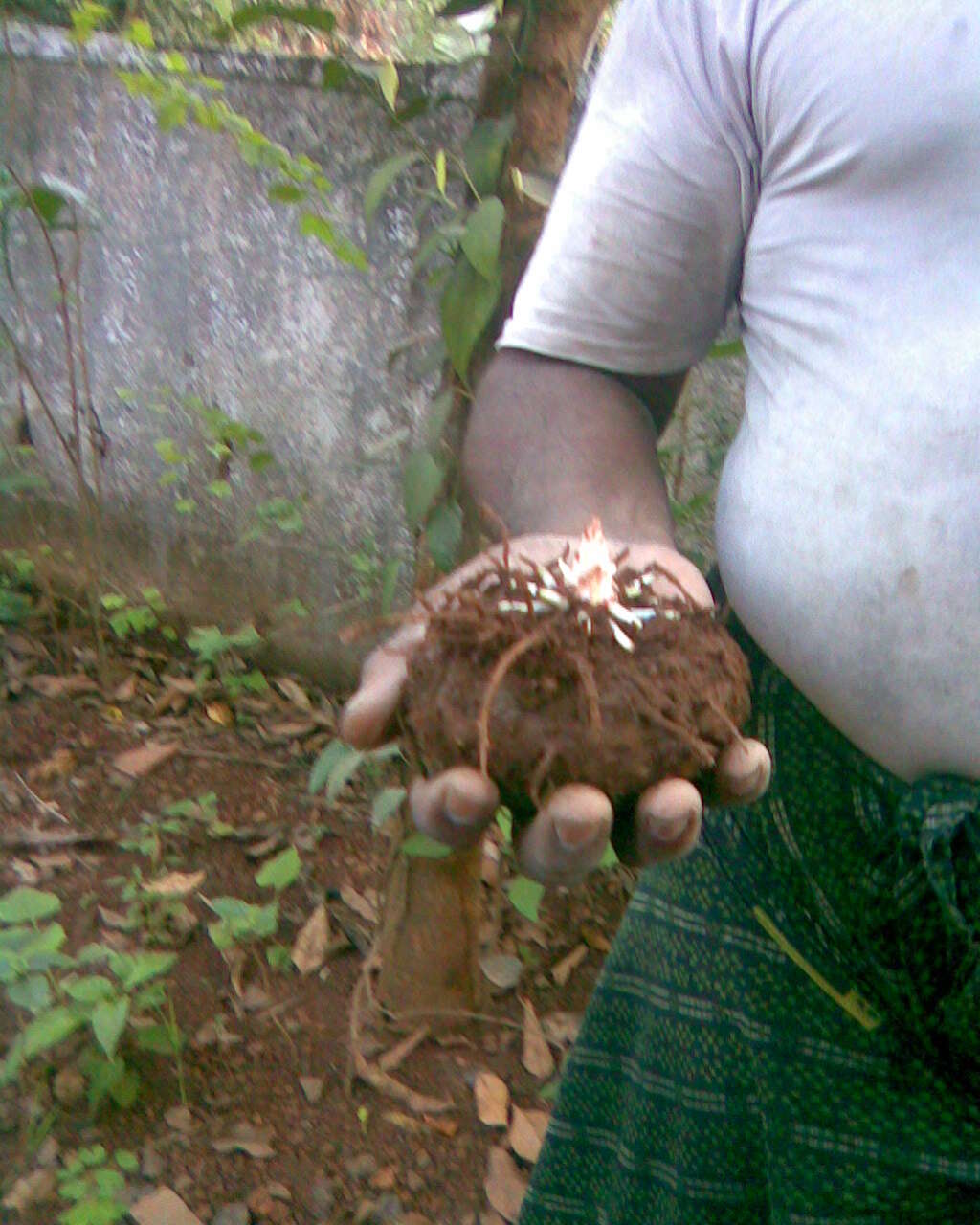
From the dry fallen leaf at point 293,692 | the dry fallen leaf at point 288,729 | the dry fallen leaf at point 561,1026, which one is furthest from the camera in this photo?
the dry fallen leaf at point 293,692

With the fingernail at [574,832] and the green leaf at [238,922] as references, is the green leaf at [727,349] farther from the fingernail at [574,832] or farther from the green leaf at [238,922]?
the green leaf at [238,922]

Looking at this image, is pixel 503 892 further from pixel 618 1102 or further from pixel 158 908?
pixel 618 1102

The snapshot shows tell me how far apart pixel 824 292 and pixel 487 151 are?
2.51 ft

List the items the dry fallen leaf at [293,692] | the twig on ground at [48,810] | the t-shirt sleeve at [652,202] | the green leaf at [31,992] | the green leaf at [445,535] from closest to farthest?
the t-shirt sleeve at [652,202]
the green leaf at [31,992]
the green leaf at [445,535]
the twig on ground at [48,810]
the dry fallen leaf at [293,692]

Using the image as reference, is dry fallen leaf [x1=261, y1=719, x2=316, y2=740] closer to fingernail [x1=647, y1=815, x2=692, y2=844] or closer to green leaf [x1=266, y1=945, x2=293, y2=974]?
green leaf [x1=266, y1=945, x2=293, y2=974]

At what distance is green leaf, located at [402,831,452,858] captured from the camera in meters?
1.80

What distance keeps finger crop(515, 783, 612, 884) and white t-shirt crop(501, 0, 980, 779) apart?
30 centimetres

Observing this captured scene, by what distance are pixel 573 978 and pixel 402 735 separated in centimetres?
135

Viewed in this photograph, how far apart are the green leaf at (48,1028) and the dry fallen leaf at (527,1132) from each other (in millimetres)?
715

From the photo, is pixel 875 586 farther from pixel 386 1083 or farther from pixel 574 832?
pixel 386 1083

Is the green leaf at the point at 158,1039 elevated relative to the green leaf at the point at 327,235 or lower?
lower

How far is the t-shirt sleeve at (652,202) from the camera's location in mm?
1124

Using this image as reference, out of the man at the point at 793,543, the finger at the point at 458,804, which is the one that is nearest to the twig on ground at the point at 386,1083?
the man at the point at 793,543

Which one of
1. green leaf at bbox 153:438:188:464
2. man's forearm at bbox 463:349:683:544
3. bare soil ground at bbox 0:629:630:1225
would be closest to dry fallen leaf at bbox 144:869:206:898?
bare soil ground at bbox 0:629:630:1225
